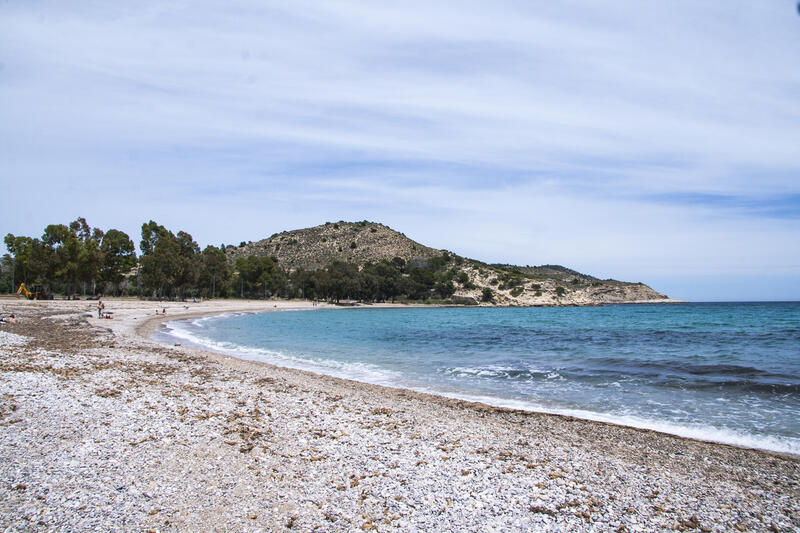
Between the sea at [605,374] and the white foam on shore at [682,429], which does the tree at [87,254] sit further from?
the white foam on shore at [682,429]

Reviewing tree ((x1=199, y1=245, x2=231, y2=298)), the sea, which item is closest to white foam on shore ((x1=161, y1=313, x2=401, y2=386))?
the sea

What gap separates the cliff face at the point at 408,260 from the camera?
137000mm

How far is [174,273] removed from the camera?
76312 millimetres

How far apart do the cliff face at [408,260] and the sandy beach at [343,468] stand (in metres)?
118

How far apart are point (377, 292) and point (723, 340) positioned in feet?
300

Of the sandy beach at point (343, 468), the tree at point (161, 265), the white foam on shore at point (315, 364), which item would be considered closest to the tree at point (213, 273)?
the tree at point (161, 265)

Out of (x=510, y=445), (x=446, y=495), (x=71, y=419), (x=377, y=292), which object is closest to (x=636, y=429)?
(x=510, y=445)

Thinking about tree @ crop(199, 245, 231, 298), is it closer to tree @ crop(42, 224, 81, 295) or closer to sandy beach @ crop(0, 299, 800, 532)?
tree @ crop(42, 224, 81, 295)

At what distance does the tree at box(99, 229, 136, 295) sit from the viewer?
75438mm

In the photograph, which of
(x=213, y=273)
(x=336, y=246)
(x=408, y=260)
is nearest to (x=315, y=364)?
(x=213, y=273)

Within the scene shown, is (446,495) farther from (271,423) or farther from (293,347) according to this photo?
(293,347)

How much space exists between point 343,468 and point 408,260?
458 feet

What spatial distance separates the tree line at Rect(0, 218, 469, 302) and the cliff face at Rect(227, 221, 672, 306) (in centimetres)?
529

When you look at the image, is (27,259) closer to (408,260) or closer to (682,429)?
(682,429)
